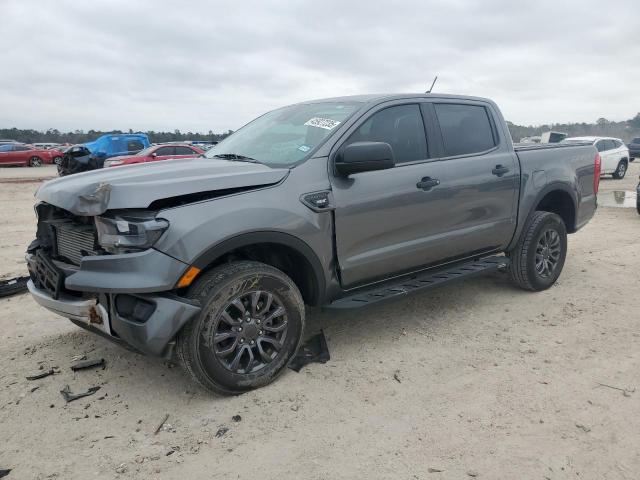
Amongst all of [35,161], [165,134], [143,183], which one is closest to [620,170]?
[143,183]

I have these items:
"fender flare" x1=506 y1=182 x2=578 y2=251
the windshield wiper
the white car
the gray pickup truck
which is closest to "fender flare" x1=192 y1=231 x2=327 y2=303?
the gray pickup truck

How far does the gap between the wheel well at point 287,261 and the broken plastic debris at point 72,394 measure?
113cm

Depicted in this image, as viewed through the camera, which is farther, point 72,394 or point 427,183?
point 427,183

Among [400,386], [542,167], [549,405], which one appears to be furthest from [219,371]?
[542,167]

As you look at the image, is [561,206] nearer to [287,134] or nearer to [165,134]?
[287,134]

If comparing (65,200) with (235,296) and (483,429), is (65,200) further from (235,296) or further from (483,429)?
(483,429)

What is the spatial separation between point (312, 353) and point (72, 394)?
1609 millimetres

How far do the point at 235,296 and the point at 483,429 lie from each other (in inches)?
62.3

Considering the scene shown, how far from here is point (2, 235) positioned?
822cm

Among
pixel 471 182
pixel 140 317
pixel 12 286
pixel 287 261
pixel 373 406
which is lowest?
pixel 373 406

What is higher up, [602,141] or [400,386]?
[602,141]

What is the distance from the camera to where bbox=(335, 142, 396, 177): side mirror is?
3.37m

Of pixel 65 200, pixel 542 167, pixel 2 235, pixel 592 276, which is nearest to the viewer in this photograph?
pixel 65 200

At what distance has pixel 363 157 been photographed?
337 cm
